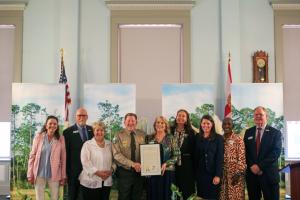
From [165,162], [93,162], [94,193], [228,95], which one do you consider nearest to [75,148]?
[93,162]

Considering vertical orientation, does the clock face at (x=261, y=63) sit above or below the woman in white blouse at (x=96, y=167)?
above

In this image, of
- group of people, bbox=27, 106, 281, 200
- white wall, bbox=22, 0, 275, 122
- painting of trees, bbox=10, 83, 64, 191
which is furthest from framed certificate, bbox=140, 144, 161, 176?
white wall, bbox=22, 0, 275, 122

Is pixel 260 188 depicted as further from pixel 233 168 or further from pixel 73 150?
pixel 73 150

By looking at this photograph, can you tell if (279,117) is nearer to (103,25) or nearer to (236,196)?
(236,196)

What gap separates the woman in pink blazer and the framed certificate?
1035mm

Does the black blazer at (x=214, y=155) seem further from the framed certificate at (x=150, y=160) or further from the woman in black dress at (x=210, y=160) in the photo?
the framed certificate at (x=150, y=160)

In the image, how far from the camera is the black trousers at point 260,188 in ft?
16.8

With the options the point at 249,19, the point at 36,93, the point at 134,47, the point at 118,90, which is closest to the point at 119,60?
the point at 134,47

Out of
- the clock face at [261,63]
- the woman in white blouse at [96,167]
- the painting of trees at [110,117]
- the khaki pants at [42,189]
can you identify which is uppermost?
the clock face at [261,63]

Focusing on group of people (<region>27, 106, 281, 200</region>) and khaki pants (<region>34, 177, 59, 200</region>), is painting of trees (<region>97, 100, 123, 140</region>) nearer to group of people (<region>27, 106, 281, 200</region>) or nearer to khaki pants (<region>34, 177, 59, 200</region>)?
group of people (<region>27, 106, 281, 200</region>)

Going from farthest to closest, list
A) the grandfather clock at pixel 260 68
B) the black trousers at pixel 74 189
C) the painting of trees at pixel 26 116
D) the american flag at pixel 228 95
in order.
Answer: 1. the grandfather clock at pixel 260 68
2. the american flag at pixel 228 95
3. the painting of trees at pixel 26 116
4. the black trousers at pixel 74 189

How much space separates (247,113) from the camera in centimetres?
602

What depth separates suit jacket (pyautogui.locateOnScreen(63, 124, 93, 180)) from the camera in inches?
205

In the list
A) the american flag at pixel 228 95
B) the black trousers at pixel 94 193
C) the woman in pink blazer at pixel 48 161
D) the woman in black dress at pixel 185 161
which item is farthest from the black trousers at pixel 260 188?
the woman in pink blazer at pixel 48 161
